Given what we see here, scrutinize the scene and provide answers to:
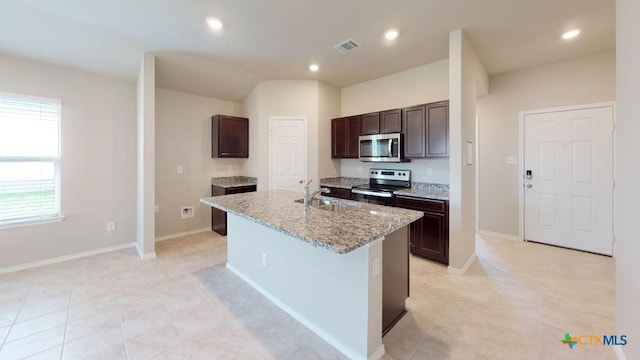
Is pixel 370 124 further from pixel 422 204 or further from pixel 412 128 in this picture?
pixel 422 204

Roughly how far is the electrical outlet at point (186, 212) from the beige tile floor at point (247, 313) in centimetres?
134

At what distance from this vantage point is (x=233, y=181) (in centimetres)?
507

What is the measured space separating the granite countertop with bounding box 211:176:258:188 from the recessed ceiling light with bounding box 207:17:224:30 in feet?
8.38

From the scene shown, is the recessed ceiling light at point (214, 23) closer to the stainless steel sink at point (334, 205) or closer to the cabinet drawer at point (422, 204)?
the stainless steel sink at point (334, 205)

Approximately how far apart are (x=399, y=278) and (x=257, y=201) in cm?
152

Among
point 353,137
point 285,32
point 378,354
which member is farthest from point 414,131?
point 378,354

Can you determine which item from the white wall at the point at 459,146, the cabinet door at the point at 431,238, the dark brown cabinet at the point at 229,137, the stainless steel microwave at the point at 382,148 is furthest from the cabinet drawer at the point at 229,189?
the white wall at the point at 459,146

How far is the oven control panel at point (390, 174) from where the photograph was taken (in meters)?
4.09

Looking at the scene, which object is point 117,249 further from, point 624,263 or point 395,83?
point 624,263

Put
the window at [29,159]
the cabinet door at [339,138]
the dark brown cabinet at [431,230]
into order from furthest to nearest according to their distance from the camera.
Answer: the cabinet door at [339,138] → the dark brown cabinet at [431,230] → the window at [29,159]

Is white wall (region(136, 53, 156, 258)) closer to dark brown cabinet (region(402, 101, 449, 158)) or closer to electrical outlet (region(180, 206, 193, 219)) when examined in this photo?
electrical outlet (region(180, 206, 193, 219))

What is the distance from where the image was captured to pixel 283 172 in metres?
4.60

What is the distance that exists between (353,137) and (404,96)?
107 cm

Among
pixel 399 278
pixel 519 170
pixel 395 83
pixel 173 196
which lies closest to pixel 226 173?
pixel 173 196
